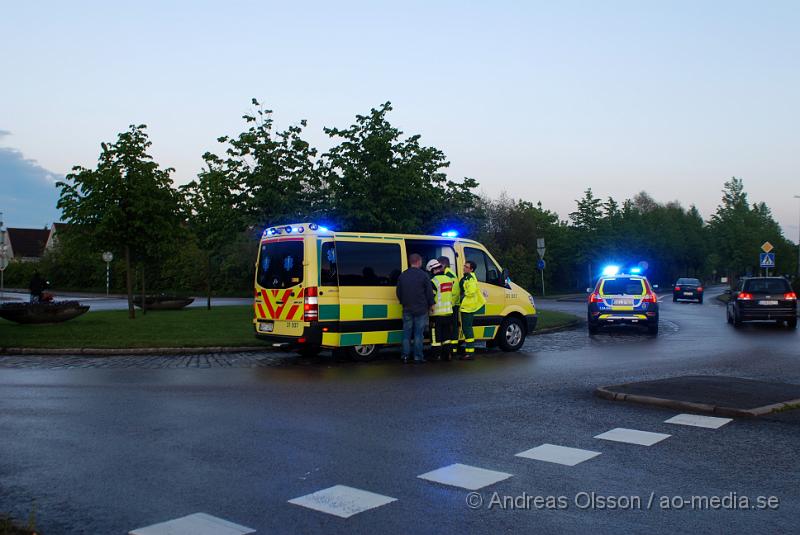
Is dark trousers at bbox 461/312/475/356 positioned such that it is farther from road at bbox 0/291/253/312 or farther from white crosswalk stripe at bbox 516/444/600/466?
road at bbox 0/291/253/312

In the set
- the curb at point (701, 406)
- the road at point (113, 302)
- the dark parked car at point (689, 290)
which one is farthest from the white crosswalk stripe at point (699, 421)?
the dark parked car at point (689, 290)

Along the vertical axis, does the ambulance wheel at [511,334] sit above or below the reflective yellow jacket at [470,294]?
below

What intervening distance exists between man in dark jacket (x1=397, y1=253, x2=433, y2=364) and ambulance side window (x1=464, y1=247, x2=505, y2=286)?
205 centimetres

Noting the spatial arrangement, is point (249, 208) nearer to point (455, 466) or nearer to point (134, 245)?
point (134, 245)

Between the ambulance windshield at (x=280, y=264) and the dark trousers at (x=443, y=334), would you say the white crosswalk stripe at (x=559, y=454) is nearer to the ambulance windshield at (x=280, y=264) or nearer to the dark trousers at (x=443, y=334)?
the dark trousers at (x=443, y=334)

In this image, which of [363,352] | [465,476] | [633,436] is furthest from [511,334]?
[465,476]

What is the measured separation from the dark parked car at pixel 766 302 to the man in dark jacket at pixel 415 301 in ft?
45.4

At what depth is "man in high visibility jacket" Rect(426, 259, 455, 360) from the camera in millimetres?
13766

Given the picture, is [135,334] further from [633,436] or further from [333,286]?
[633,436]

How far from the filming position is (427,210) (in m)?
25.2

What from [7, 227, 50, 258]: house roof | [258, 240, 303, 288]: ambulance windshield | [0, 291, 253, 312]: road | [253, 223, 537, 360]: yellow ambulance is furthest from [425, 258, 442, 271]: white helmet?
[7, 227, 50, 258]: house roof

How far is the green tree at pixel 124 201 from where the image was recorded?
868 inches

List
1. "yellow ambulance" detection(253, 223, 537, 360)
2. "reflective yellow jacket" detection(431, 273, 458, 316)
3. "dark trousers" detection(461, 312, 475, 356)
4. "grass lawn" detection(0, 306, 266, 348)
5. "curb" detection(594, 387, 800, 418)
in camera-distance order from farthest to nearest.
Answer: "grass lawn" detection(0, 306, 266, 348) < "dark trousers" detection(461, 312, 475, 356) < "reflective yellow jacket" detection(431, 273, 458, 316) < "yellow ambulance" detection(253, 223, 537, 360) < "curb" detection(594, 387, 800, 418)

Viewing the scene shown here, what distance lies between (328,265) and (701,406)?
6.80m
